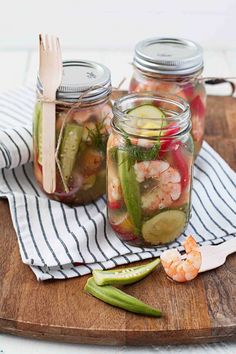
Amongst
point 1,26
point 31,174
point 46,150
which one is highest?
point 46,150

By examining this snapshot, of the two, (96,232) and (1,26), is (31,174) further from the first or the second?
(1,26)

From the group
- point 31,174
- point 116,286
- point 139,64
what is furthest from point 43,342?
point 139,64

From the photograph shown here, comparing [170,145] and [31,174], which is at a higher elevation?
[170,145]

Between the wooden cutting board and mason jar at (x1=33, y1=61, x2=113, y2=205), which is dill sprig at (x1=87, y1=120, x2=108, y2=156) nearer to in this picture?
mason jar at (x1=33, y1=61, x2=113, y2=205)

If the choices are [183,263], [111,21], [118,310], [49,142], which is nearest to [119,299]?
[118,310]

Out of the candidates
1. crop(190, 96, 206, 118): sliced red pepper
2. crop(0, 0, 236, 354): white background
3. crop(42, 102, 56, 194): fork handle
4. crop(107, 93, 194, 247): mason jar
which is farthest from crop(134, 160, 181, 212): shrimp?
crop(0, 0, 236, 354): white background

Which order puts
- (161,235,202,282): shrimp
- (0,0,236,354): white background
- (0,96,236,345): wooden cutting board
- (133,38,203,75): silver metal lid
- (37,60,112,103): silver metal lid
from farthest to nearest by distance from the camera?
(0,0,236,354): white background
(133,38,203,75): silver metal lid
(37,60,112,103): silver metal lid
(161,235,202,282): shrimp
(0,96,236,345): wooden cutting board
